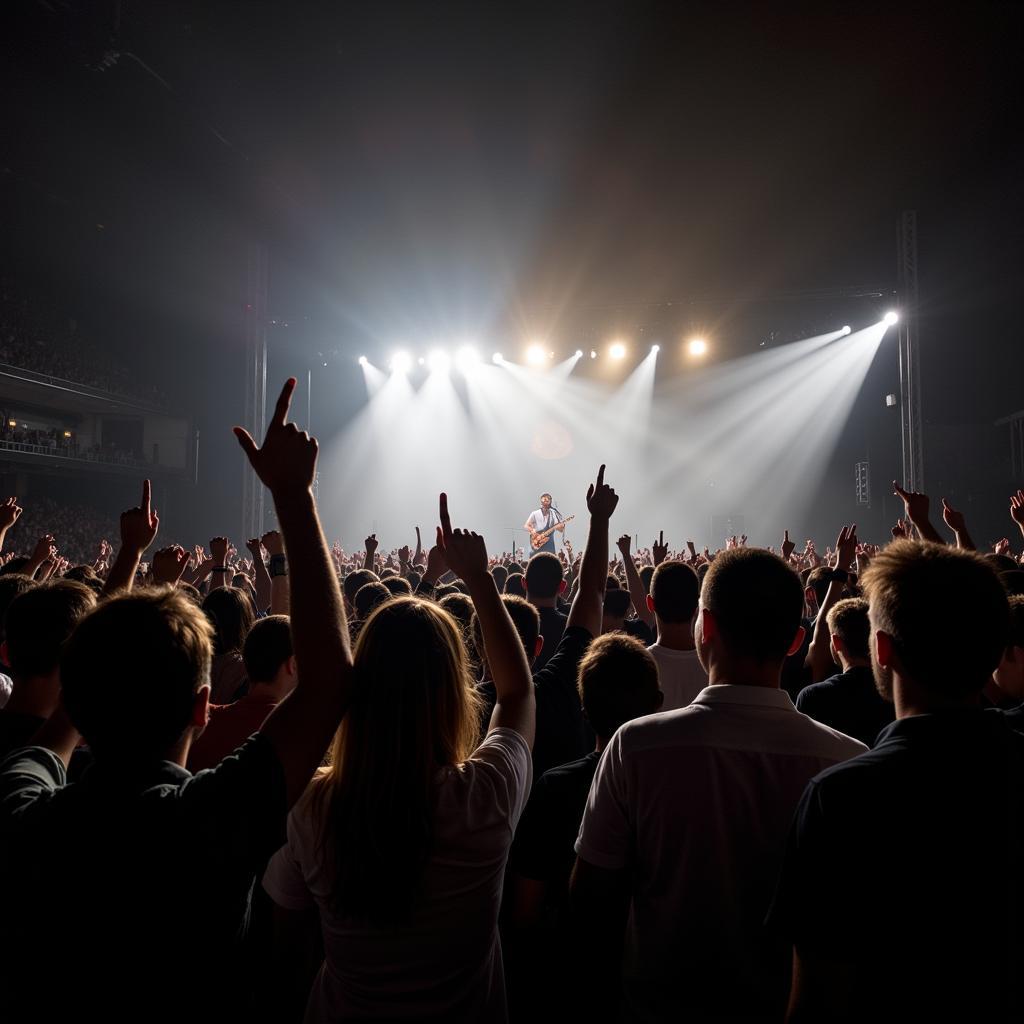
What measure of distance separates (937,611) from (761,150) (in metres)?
12.4

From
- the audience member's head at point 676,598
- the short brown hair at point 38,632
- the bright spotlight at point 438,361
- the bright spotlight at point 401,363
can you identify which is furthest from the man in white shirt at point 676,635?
the bright spotlight at point 401,363

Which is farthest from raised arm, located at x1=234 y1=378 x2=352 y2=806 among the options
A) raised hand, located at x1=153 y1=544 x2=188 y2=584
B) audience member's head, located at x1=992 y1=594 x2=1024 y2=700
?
audience member's head, located at x1=992 y1=594 x2=1024 y2=700

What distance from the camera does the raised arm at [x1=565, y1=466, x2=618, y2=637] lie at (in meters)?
2.36

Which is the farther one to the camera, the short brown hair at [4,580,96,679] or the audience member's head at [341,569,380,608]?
the audience member's head at [341,569,380,608]

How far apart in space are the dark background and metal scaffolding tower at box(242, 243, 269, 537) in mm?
770

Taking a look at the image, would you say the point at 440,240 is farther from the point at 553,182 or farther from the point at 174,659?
the point at 174,659

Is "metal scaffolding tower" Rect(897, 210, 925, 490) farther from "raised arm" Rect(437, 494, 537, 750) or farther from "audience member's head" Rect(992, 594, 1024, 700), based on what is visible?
"raised arm" Rect(437, 494, 537, 750)

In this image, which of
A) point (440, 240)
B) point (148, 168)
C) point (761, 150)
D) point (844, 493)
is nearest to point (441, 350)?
point (440, 240)

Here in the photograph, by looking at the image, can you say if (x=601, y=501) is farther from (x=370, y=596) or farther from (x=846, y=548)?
(x=846, y=548)

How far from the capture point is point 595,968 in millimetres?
1546

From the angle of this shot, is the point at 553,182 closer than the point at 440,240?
Yes

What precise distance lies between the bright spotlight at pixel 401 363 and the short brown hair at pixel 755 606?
67.7 ft

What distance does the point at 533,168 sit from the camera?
38.1ft

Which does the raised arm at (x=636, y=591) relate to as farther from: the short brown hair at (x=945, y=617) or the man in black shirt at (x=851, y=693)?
the short brown hair at (x=945, y=617)
